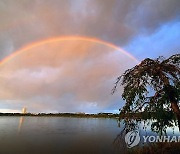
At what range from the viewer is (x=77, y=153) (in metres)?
30.9

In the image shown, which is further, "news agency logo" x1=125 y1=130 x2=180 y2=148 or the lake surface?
the lake surface

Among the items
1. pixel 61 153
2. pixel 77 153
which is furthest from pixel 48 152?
pixel 77 153

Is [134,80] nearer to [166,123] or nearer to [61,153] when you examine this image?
[166,123]

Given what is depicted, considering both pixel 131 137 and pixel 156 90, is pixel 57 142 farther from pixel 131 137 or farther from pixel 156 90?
pixel 156 90

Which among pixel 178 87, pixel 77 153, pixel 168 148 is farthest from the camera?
pixel 77 153

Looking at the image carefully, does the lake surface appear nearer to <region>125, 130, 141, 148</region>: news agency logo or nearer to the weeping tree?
<region>125, 130, 141, 148</region>: news agency logo

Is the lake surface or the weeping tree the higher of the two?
the weeping tree

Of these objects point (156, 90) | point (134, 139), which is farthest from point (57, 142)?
point (156, 90)

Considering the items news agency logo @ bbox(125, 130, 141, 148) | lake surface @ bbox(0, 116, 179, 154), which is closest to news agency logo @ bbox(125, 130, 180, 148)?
news agency logo @ bbox(125, 130, 141, 148)

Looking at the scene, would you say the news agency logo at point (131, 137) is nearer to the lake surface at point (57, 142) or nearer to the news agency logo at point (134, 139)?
the news agency logo at point (134, 139)

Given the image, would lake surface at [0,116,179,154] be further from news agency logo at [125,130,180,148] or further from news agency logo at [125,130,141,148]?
news agency logo at [125,130,141,148]

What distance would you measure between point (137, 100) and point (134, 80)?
125 centimetres

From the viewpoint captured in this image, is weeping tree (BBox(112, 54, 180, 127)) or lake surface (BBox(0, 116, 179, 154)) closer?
weeping tree (BBox(112, 54, 180, 127))

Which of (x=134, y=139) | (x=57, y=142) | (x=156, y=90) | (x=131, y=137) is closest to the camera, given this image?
(x=156, y=90)
